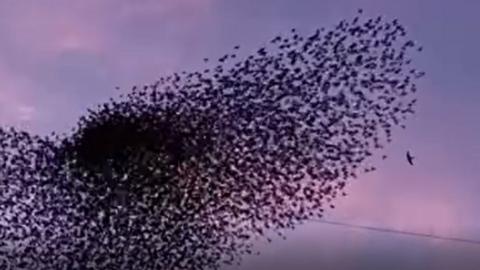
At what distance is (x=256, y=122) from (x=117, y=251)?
2.58 m

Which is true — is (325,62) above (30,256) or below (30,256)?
above

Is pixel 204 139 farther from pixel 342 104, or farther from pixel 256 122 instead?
pixel 342 104

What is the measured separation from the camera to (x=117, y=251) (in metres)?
12.6

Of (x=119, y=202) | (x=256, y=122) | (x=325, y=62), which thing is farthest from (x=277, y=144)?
(x=119, y=202)

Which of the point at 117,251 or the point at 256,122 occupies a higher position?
the point at 256,122

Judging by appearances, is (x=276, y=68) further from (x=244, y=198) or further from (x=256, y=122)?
(x=244, y=198)

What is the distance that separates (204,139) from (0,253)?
329 centimetres

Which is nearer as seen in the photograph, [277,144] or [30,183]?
[277,144]

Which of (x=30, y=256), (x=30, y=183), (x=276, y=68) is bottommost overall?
(x=30, y=256)

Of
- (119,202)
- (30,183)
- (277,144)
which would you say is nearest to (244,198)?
(277,144)

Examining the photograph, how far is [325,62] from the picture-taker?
11.6 m

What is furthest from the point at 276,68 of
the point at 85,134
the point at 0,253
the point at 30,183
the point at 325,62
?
the point at 0,253

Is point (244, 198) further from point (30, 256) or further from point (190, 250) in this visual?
point (30, 256)

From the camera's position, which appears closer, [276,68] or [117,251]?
[276,68]
